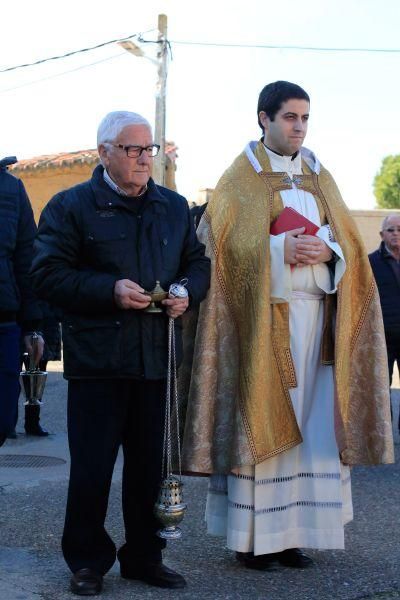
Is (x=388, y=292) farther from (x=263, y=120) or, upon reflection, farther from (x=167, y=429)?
(x=167, y=429)

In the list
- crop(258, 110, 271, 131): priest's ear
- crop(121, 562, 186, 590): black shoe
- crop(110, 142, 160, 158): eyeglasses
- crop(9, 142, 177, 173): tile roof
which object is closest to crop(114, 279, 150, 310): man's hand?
crop(110, 142, 160, 158): eyeglasses

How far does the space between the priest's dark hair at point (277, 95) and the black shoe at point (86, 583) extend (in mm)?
2202

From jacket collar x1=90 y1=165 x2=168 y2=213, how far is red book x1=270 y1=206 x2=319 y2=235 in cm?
62

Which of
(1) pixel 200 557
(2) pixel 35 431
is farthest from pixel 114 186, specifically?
(2) pixel 35 431

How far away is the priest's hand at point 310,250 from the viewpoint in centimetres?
492

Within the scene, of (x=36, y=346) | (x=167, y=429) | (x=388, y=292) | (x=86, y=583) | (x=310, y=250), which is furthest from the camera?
(x=388, y=292)

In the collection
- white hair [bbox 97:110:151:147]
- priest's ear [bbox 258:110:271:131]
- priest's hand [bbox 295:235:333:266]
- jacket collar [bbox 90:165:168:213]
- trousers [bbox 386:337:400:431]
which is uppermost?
priest's ear [bbox 258:110:271:131]

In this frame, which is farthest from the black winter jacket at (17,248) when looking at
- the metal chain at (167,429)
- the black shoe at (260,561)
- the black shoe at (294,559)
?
the black shoe at (294,559)

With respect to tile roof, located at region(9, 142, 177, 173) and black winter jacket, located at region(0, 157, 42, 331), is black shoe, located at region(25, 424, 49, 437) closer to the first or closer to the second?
black winter jacket, located at region(0, 157, 42, 331)

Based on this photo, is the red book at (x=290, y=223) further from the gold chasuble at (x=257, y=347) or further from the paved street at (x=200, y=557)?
the paved street at (x=200, y=557)

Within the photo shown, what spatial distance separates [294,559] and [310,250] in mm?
1419

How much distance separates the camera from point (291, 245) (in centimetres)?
495

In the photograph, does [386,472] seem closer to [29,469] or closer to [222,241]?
[29,469]

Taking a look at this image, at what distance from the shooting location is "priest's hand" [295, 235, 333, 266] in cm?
492
